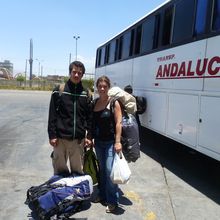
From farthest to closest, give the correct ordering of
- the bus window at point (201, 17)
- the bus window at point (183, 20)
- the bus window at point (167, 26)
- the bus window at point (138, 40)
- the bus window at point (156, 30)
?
the bus window at point (138, 40) < the bus window at point (156, 30) < the bus window at point (167, 26) < the bus window at point (183, 20) < the bus window at point (201, 17)

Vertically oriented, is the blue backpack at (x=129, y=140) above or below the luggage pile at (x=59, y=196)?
above

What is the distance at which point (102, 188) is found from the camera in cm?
562

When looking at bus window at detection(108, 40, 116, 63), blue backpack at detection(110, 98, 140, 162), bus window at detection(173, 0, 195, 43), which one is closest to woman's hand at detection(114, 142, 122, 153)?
blue backpack at detection(110, 98, 140, 162)

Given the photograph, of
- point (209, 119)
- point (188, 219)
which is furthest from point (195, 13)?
point (188, 219)

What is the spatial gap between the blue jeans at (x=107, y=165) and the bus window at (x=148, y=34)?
4820mm

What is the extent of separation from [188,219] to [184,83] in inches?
117

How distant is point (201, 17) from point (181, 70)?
1.12m

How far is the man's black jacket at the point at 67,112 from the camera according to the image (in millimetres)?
5105

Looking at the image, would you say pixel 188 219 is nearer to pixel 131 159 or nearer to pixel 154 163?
pixel 131 159

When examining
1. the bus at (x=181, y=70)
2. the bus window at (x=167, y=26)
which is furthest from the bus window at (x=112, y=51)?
the bus window at (x=167, y=26)

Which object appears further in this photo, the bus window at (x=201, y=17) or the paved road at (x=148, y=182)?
the bus window at (x=201, y=17)

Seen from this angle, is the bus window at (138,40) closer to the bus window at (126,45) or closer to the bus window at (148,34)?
the bus window at (148,34)

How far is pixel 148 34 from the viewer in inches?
397

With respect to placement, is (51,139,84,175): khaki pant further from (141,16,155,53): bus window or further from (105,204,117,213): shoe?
(141,16,155,53): bus window
